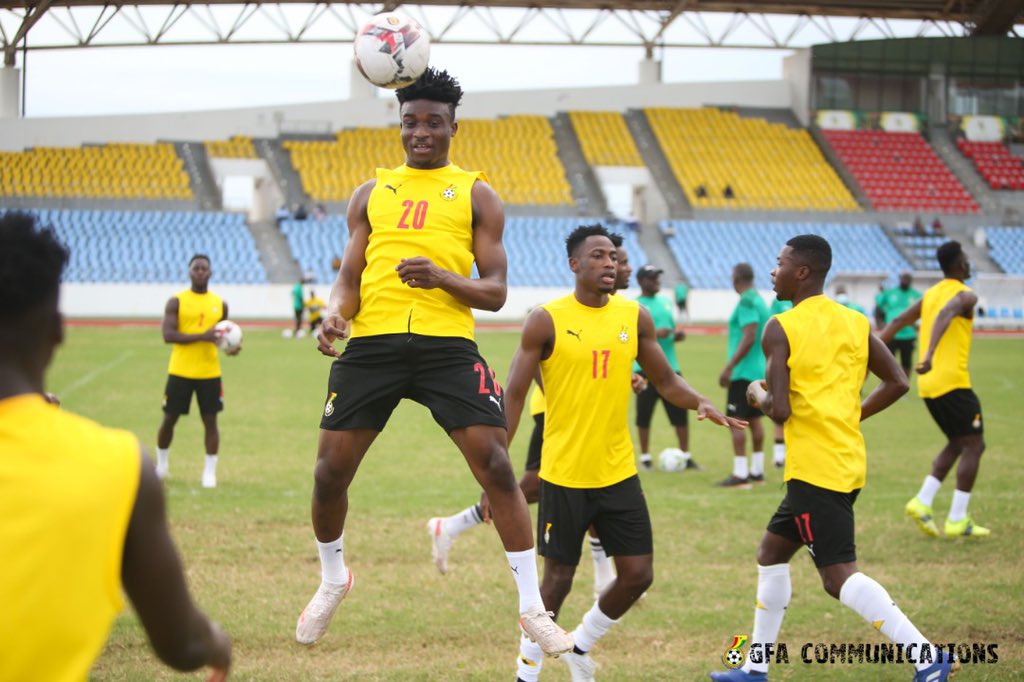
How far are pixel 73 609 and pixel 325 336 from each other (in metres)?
2.99

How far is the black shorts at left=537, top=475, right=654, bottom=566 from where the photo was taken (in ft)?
19.4

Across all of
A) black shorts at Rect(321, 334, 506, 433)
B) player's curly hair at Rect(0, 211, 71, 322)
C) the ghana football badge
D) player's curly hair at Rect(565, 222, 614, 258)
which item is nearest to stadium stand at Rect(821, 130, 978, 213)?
player's curly hair at Rect(565, 222, 614, 258)

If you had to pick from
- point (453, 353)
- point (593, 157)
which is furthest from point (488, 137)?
point (453, 353)

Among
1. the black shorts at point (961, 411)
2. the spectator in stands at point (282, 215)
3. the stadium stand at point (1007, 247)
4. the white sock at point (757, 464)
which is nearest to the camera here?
the black shorts at point (961, 411)

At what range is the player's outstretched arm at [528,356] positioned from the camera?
6.02 meters

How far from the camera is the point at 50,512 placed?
2.29 metres

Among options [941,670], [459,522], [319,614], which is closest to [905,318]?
[459,522]

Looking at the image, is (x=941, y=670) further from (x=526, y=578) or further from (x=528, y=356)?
A: (x=528, y=356)

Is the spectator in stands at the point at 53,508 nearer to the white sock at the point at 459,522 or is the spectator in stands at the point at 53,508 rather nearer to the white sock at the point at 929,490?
the white sock at the point at 459,522

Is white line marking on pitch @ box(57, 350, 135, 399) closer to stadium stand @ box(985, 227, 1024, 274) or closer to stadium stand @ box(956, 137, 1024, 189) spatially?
stadium stand @ box(985, 227, 1024, 274)

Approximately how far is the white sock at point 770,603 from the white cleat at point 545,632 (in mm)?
1388

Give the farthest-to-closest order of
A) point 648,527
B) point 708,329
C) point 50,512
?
point 708,329, point 648,527, point 50,512

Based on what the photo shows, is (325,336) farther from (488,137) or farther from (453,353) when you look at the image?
(488,137)

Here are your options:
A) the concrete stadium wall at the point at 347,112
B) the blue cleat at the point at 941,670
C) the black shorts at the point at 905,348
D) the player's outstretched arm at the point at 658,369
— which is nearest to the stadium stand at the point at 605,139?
the concrete stadium wall at the point at 347,112
